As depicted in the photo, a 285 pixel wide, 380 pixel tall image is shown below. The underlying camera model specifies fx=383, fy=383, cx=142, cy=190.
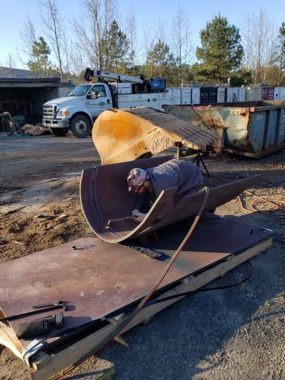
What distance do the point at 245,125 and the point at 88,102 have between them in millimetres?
A: 9169

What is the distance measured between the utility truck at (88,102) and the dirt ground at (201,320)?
962 cm

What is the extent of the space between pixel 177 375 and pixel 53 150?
37.1 feet

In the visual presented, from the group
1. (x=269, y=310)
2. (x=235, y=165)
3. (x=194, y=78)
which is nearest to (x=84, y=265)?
(x=269, y=310)

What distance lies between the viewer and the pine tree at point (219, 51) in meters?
41.0

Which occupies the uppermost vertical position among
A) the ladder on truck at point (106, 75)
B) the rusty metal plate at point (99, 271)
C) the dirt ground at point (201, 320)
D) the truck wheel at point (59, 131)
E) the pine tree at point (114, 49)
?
the pine tree at point (114, 49)

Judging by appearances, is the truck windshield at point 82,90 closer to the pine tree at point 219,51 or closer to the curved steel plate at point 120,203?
the curved steel plate at point 120,203

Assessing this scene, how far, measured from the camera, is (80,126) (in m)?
16.2

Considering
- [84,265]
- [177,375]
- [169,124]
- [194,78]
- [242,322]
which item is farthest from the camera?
[194,78]

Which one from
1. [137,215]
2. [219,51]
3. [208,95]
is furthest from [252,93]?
[137,215]

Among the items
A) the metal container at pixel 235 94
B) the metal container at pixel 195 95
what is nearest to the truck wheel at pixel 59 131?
the metal container at pixel 195 95

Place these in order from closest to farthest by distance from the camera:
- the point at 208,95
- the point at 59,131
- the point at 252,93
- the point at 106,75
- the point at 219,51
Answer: the point at 59,131
the point at 106,75
the point at 208,95
the point at 252,93
the point at 219,51

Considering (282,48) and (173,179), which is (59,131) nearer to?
(173,179)

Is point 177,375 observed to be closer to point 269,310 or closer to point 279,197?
point 269,310

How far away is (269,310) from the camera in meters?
3.40
